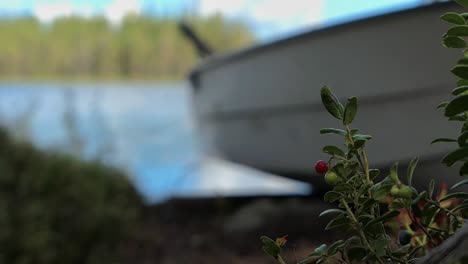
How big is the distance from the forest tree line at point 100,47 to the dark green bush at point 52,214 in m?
1.19

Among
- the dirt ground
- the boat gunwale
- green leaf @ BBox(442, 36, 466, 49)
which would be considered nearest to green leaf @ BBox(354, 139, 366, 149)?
green leaf @ BBox(442, 36, 466, 49)

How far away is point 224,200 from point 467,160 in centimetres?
303

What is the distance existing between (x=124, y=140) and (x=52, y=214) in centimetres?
269

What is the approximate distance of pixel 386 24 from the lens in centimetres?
172

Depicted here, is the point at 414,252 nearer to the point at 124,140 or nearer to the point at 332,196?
the point at 332,196

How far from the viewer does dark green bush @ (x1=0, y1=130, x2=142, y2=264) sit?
1.97 metres

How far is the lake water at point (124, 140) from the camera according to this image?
11.3 feet

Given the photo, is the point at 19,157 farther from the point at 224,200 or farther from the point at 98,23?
the point at 98,23

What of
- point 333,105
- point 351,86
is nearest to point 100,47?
point 351,86

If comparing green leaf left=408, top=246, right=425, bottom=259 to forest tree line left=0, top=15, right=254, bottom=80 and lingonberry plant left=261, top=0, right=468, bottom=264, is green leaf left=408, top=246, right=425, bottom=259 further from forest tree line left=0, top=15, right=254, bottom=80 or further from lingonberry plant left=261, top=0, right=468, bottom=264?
forest tree line left=0, top=15, right=254, bottom=80

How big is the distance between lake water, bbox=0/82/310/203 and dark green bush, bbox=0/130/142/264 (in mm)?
479

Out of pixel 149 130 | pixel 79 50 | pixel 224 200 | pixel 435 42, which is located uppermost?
pixel 79 50

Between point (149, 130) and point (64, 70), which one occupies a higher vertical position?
point (64, 70)

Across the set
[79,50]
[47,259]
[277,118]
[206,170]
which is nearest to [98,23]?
[79,50]
